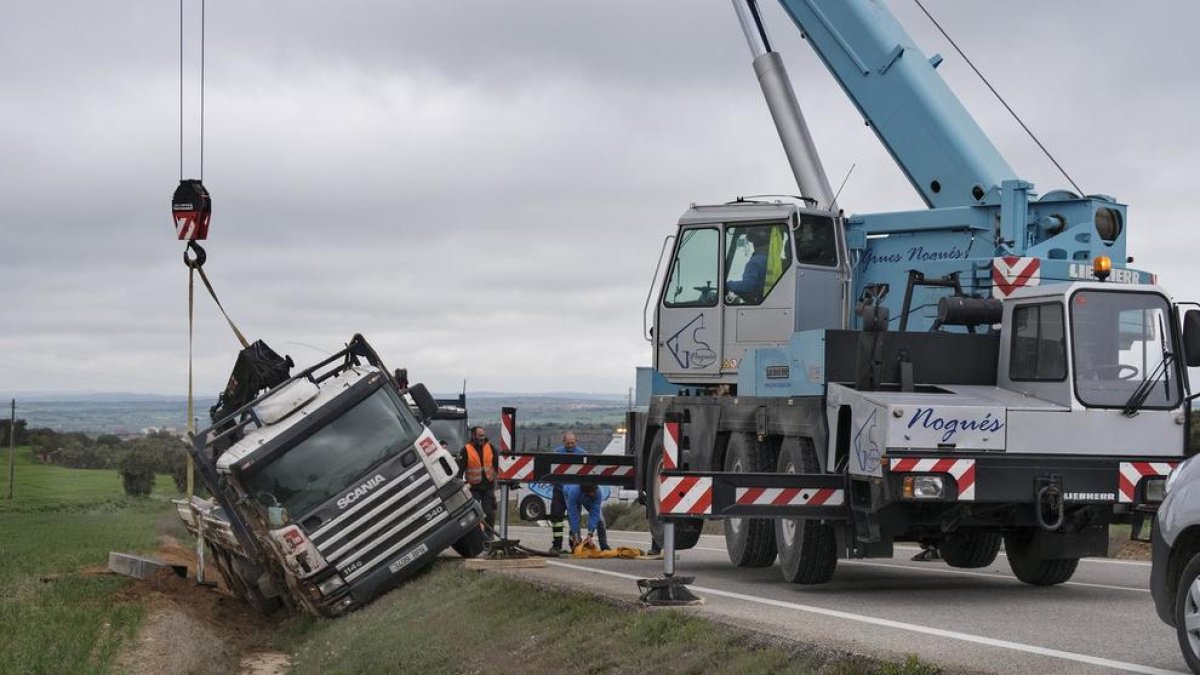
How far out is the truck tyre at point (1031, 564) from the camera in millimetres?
15364

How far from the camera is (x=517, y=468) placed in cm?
1972

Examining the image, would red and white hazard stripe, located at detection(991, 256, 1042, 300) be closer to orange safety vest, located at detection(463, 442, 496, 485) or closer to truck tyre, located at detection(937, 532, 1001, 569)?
truck tyre, located at detection(937, 532, 1001, 569)

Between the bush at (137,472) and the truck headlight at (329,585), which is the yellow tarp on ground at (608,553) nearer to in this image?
the truck headlight at (329,585)

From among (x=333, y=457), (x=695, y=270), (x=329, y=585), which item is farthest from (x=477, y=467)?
(x=695, y=270)

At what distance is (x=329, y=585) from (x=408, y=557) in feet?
2.96

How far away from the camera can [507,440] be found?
20.5 m

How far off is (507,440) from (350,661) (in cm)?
527

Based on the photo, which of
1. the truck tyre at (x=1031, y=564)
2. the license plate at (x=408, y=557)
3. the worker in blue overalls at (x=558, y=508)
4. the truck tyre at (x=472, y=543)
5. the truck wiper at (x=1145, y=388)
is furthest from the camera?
the worker in blue overalls at (x=558, y=508)

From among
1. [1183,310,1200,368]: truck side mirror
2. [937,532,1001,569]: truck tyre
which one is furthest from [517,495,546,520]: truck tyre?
[1183,310,1200,368]: truck side mirror

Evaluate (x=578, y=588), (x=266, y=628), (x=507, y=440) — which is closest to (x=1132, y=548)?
(x=507, y=440)

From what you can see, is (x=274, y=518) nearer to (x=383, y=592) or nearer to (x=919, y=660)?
(x=383, y=592)

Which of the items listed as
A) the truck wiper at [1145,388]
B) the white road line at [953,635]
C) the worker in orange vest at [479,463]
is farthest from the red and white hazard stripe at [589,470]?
the truck wiper at [1145,388]

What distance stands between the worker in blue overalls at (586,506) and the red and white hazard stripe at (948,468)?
9.63m

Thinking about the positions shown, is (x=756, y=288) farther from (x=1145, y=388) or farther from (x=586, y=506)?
(x=586, y=506)
